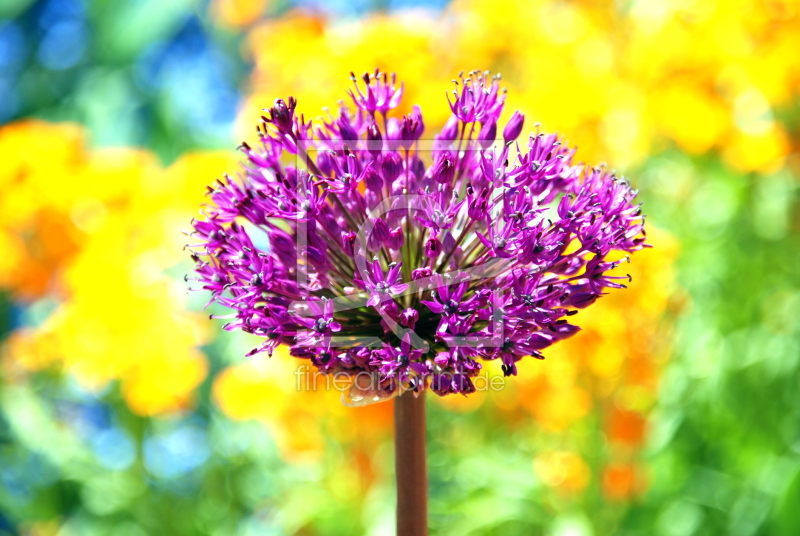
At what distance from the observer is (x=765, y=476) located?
5.11 feet

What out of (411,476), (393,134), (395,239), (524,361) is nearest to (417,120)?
(393,134)

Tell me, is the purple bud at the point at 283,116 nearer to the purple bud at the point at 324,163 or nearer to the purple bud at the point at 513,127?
the purple bud at the point at 324,163

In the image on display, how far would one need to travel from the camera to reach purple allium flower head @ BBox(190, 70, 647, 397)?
702 millimetres

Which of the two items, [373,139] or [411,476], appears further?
[373,139]

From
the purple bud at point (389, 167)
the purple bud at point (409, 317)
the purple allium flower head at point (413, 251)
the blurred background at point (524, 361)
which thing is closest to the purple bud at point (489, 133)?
the purple allium flower head at point (413, 251)

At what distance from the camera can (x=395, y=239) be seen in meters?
0.73

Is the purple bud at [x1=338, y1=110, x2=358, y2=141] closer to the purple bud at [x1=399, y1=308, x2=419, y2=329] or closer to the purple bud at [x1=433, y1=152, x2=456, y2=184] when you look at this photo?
the purple bud at [x1=433, y1=152, x2=456, y2=184]

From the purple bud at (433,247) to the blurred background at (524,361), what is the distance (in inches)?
28.4

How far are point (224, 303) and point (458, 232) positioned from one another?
260mm

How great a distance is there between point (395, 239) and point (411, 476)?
0.74 feet

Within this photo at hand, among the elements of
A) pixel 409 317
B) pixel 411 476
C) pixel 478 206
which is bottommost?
pixel 411 476

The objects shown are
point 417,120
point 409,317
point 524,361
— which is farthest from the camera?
point 524,361

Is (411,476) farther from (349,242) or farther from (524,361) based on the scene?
(524,361)

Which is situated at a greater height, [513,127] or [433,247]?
[513,127]
